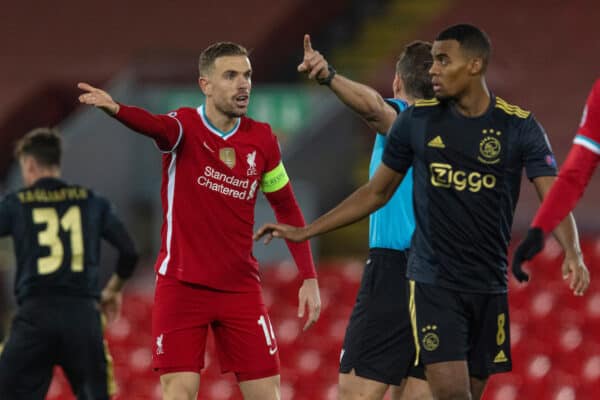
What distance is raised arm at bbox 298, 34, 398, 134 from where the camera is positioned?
525cm

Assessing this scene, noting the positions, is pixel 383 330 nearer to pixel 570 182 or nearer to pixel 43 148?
pixel 570 182

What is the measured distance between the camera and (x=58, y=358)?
683cm

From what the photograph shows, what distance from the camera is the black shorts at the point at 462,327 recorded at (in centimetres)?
489

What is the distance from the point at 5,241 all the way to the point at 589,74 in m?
6.99

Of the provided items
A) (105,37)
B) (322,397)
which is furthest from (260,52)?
(322,397)

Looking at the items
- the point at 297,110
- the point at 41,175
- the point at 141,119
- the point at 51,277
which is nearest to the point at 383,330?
the point at 141,119

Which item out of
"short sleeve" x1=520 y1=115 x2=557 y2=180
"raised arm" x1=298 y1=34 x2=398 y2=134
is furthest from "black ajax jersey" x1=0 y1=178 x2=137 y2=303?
"short sleeve" x1=520 y1=115 x2=557 y2=180

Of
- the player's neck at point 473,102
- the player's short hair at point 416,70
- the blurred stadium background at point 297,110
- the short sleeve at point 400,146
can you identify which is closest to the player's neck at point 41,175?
the player's short hair at point 416,70

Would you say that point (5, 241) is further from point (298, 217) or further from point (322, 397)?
point (298, 217)

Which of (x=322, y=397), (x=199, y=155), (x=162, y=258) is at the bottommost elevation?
(x=322, y=397)

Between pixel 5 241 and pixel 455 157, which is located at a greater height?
pixel 455 157

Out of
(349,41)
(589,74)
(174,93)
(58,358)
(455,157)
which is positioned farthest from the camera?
(349,41)

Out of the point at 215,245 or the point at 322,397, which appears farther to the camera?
the point at 322,397

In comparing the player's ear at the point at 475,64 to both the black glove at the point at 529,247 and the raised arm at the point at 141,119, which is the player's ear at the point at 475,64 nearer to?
the black glove at the point at 529,247
